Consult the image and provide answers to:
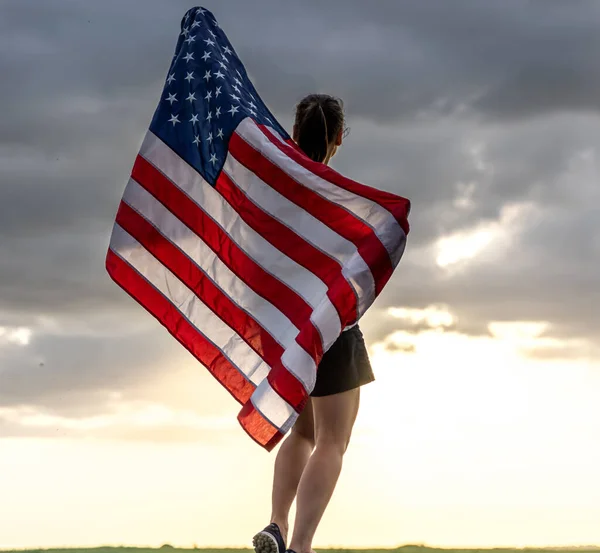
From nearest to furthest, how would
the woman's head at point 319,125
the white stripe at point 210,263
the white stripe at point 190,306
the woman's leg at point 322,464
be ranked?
1. the woman's leg at point 322,464
2. the woman's head at point 319,125
3. the white stripe at point 210,263
4. the white stripe at point 190,306

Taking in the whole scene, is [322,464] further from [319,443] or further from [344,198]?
[344,198]

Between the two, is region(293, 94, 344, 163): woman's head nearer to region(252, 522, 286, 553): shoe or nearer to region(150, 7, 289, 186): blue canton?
region(150, 7, 289, 186): blue canton

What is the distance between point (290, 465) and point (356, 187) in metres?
1.70

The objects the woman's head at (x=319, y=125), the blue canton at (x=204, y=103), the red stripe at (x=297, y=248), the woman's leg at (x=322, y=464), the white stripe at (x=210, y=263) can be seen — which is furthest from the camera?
the blue canton at (x=204, y=103)

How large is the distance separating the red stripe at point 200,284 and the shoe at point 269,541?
100 cm

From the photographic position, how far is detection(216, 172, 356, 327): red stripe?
4875 mm

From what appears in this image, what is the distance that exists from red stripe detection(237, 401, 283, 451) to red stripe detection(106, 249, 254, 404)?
1.16ft

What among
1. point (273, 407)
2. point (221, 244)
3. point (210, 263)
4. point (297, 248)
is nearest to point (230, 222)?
point (221, 244)

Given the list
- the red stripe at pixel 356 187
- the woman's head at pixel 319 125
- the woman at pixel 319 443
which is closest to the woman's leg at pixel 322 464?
the woman at pixel 319 443

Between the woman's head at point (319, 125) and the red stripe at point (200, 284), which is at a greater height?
the woman's head at point (319, 125)

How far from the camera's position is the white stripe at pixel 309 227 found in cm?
493

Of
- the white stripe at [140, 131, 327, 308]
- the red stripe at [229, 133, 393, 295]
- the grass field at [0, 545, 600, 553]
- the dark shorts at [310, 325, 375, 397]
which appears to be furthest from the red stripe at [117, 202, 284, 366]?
the grass field at [0, 545, 600, 553]

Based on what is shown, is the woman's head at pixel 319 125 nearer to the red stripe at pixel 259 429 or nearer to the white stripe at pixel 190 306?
the white stripe at pixel 190 306

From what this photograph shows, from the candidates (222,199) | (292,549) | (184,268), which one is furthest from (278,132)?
(292,549)
